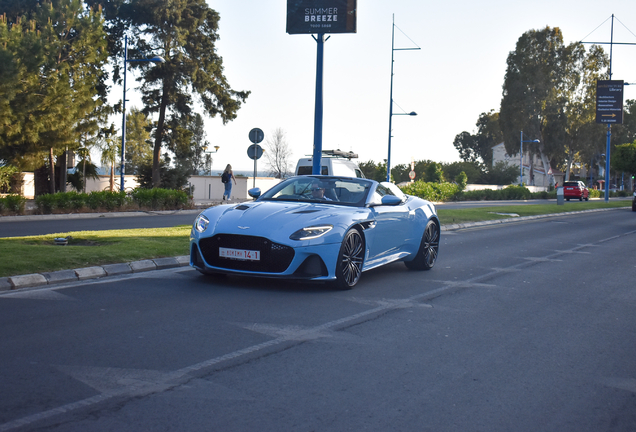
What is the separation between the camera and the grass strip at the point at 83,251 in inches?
310

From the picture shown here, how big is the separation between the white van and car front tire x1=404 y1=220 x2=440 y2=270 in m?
14.8

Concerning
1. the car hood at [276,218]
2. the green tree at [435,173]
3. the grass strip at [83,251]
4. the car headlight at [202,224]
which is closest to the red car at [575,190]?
the green tree at [435,173]

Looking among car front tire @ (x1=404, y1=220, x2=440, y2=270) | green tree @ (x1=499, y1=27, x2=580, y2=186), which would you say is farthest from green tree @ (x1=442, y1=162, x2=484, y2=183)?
car front tire @ (x1=404, y1=220, x2=440, y2=270)

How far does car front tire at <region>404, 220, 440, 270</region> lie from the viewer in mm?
9656

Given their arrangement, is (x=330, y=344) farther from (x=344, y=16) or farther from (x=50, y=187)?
(x=50, y=187)

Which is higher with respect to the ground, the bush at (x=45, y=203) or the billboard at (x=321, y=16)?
the billboard at (x=321, y=16)

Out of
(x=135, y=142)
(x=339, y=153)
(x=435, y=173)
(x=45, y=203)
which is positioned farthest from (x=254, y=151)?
(x=135, y=142)

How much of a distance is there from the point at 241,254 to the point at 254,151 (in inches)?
524

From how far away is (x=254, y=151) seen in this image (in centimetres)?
2030

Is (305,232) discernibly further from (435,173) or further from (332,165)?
(435,173)

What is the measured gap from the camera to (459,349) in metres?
5.14

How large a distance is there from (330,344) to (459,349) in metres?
1.02

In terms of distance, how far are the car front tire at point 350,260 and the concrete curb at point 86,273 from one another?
9.31ft

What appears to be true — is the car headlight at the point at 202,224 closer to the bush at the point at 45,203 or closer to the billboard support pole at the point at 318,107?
the billboard support pole at the point at 318,107
